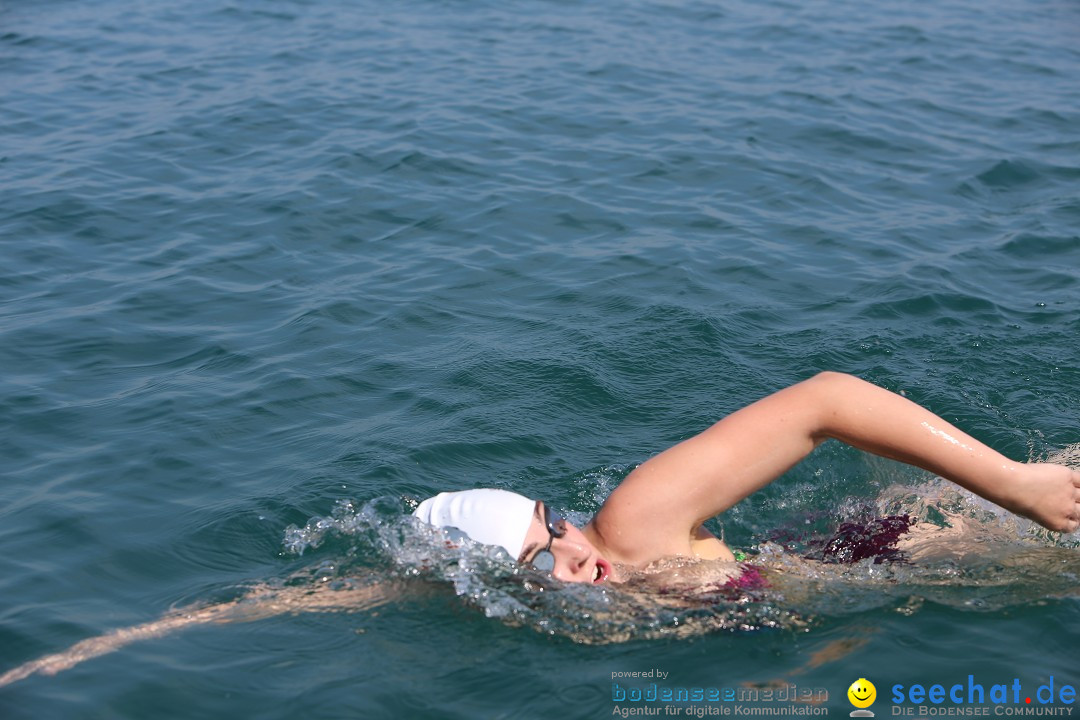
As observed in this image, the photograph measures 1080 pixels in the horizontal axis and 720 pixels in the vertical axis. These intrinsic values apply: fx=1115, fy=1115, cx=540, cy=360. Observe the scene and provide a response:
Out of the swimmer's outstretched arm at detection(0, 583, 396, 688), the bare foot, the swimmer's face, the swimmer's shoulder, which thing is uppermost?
the bare foot

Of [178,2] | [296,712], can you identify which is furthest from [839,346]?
[178,2]

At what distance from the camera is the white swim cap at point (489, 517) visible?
4.22 metres

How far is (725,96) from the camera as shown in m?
12.3

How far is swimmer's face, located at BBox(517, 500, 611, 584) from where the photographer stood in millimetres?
4242

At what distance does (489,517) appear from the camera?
4.25m

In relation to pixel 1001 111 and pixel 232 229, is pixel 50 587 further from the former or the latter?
pixel 1001 111

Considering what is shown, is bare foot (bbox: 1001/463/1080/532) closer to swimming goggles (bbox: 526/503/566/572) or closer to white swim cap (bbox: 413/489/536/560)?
swimming goggles (bbox: 526/503/566/572)

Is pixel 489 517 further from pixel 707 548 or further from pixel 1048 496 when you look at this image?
pixel 1048 496

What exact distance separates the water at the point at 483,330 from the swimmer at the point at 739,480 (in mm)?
194

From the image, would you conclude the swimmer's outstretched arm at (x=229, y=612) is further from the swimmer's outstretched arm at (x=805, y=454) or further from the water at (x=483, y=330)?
the swimmer's outstretched arm at (x=805, y=454)

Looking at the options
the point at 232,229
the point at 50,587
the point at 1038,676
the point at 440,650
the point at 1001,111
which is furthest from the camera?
the point at 1001,111

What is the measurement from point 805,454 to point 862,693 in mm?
892

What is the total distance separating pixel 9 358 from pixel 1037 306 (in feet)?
22.5

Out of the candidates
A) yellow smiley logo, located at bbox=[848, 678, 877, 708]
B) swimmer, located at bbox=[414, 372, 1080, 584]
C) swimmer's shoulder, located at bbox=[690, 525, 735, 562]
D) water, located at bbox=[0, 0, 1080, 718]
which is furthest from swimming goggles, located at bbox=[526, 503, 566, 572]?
yellow smiley logo, located at bbox=[848, 678, 877, 708]
